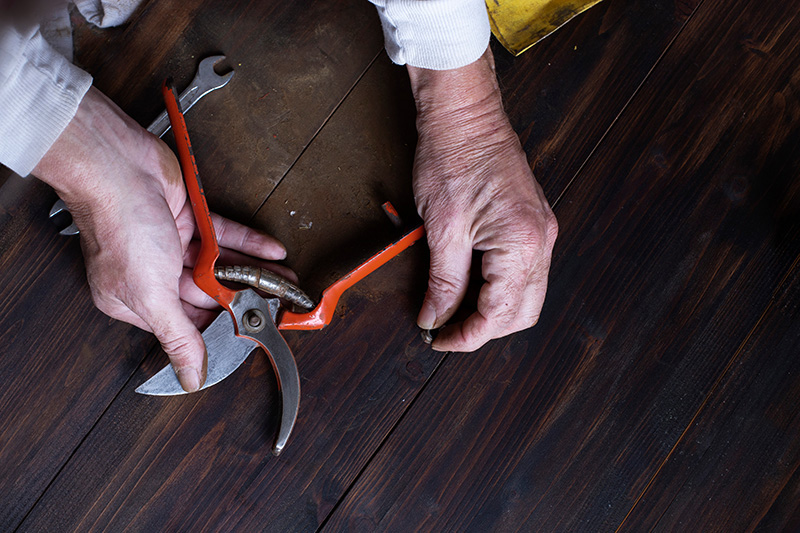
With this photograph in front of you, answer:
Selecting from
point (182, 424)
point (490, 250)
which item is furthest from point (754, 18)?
point (182, 424)

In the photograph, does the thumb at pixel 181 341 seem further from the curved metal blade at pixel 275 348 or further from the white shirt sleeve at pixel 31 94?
the white shirt sleeve at pixel 31 94

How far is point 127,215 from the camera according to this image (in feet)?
2.14

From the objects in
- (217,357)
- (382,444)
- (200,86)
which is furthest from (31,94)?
(382,444)

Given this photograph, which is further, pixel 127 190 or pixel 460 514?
pixel 460 514

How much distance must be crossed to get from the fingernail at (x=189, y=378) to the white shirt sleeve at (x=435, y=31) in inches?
18.9

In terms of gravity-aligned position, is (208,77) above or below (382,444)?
above

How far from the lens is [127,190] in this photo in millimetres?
652

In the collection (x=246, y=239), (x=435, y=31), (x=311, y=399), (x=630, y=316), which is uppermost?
(x=435, y=31)

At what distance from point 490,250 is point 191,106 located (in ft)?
1.58

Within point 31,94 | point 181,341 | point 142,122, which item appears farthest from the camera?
point 142,122

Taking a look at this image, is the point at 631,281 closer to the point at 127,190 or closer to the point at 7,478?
the point at 127,190

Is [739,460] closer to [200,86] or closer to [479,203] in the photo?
[479,203]

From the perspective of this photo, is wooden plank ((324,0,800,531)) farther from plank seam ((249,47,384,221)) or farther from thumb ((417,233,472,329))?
plank seam ((249,47,384,221))

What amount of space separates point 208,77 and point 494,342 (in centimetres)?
57
